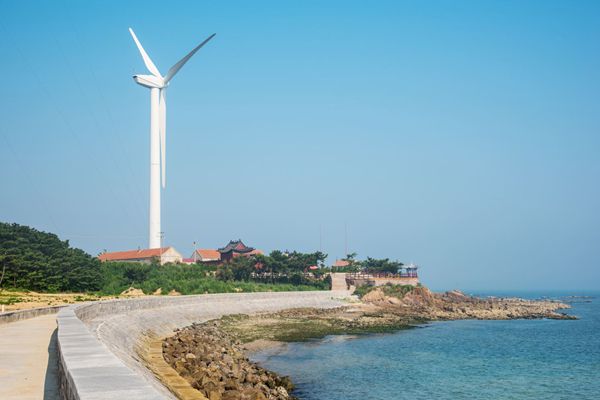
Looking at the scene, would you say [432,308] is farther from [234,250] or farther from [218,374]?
[218,374]

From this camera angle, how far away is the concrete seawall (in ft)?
28.6

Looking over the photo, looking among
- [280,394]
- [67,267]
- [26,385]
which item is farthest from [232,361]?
[67,267]

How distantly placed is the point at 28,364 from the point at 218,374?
10074 mm

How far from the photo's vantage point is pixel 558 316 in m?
95.1

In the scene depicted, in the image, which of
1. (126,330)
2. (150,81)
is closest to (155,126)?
(150,81)

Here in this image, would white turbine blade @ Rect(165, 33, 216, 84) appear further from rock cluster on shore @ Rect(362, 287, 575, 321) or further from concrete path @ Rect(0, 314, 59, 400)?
concrete path @ Rect(0, 314, 59, 400)

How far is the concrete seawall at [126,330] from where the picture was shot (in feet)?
28.6

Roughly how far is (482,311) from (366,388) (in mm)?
66388

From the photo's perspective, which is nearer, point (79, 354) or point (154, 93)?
point (79, 354)

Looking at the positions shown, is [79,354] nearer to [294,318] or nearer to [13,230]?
[294,318]

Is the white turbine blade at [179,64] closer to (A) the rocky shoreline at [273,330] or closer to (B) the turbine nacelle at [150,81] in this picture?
(B) the turbine nacelle at [150,81]

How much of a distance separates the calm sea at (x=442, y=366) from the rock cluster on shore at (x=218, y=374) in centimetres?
245

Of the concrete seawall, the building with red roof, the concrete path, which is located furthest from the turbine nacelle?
the concrete path

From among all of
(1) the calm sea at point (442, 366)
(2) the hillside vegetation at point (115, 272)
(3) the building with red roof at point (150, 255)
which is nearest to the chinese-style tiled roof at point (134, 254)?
(3) the building with red roof at point (150, 255)
